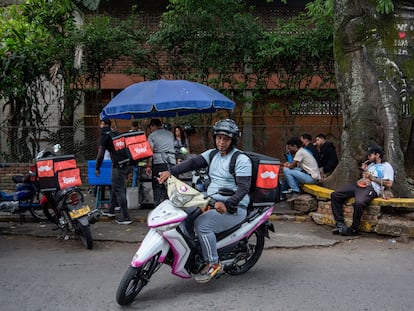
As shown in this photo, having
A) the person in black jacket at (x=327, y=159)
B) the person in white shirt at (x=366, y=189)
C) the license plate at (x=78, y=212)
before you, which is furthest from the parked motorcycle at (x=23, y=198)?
the person in black jacket at (x=327, y=159)

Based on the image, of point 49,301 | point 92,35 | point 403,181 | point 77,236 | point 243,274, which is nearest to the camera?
point 49,301

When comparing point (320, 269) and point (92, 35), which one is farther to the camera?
point (92, 35)

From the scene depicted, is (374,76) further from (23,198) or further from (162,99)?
(23,198)

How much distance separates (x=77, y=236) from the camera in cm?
700

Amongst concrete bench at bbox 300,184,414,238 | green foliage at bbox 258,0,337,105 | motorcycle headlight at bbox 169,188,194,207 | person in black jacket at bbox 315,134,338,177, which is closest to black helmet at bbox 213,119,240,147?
motorcycle headlight at bbox 169,188,194,207

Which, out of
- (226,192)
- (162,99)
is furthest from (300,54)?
(226,192)

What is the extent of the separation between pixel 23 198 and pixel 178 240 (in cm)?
401

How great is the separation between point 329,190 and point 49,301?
515 centimetres

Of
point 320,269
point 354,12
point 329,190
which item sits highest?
point 354,12

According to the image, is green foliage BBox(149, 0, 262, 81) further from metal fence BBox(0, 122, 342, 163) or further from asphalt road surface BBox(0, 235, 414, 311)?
A: asphalt road surface BBox(0, 235, 414, 311)

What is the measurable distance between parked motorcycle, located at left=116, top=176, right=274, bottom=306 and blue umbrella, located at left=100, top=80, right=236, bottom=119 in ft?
10.9

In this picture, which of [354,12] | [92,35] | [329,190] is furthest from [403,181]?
[92,35]

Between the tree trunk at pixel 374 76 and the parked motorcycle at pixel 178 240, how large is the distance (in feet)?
12.5

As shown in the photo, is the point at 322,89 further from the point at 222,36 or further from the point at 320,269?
the point at 320,269
